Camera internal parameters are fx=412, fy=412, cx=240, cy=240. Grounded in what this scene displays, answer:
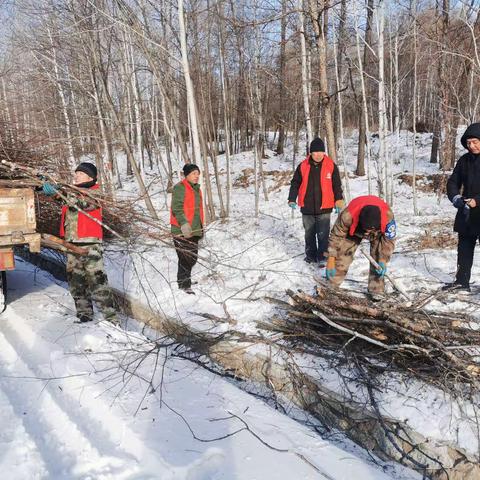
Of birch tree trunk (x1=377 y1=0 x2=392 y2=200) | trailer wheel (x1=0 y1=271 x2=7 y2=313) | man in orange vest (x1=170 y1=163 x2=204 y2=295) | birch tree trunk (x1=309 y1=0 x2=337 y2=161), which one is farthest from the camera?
birch tree trunk (x1=377 y1=0 x2=392 y2=200)

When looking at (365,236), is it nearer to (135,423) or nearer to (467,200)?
(467,200)

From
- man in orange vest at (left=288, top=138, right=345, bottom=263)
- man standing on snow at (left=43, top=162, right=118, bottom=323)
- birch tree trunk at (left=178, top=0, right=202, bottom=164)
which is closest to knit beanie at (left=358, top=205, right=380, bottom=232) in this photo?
man in orange vest at (left=288, top=138, right=345, bottom=263)

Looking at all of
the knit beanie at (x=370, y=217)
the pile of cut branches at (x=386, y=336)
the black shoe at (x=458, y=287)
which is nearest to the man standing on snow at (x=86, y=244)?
the pile of cut branches at (x=386, y=336)

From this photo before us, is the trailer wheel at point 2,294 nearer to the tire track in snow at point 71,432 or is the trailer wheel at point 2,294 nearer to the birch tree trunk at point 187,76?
the tire track in snow at point 71,432

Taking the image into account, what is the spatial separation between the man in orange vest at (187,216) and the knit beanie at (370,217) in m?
2.02

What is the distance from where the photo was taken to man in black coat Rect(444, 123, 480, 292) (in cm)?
434

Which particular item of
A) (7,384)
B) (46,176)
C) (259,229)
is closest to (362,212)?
(46,176)

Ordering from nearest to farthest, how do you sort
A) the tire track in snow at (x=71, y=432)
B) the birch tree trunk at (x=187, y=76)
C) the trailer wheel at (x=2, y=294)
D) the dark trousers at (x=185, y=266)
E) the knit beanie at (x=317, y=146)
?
the tire track in snow at (x=71, y=432) < the trailer wheel at (x=2, y=294) < the dark trousers at (x=185, y=266) < the knit beanie at (x=317, y=146) < the birch tree trunk at (x=187, y=76)

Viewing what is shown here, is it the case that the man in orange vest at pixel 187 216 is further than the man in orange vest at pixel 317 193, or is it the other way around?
the man in orange vest at pixel 317 193

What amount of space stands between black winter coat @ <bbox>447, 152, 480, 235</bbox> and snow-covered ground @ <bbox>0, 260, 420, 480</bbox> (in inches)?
108

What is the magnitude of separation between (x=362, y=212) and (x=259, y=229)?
5333mm

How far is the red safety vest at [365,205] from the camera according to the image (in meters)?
4.27

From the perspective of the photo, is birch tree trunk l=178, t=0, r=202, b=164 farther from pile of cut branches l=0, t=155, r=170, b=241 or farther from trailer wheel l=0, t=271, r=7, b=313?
trailer wheel l=0, t=271, r=7, b=313

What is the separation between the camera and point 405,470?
9.21 ft
